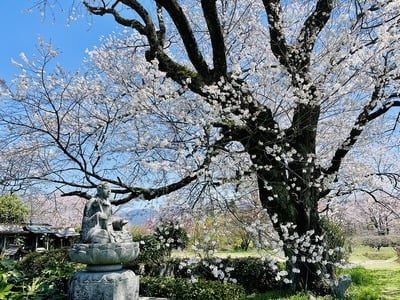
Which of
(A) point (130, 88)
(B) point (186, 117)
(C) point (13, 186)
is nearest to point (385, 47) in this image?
(B) point (186, 117)

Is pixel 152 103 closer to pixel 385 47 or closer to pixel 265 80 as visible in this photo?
pixel 265 80

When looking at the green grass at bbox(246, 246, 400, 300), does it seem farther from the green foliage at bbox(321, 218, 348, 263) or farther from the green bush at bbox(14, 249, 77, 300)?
the green bush at bbox(14, 249, 77, 300)

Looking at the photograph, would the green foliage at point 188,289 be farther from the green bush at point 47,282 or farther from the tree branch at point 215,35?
the tree branch at point 215,35

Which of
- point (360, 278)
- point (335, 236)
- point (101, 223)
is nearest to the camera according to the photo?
point (101, 223)

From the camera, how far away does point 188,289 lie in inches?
259

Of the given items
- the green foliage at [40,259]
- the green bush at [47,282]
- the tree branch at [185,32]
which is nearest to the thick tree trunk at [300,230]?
the tree branch at [185,32]

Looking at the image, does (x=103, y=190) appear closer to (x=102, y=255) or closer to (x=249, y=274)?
(x=102, y=255)

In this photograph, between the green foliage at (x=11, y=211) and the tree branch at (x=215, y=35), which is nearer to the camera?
the tree branch at (x=215, y=35)

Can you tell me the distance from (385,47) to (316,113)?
1.50 metres

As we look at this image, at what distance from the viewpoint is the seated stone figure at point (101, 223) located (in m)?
4.89

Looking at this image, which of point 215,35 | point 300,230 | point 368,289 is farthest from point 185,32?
point 368,289

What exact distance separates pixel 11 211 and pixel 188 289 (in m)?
18.4

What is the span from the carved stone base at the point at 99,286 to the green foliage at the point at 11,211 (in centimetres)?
1834

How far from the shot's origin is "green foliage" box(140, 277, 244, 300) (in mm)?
6418
